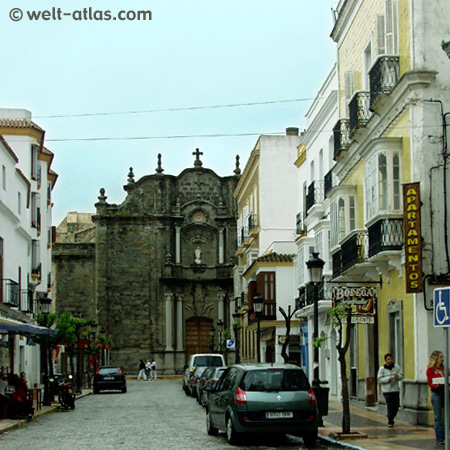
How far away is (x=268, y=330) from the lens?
4553 centimetres

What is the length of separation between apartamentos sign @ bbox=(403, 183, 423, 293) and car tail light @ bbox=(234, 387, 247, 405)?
4.72m

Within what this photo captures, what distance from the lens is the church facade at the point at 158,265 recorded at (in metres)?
70.6

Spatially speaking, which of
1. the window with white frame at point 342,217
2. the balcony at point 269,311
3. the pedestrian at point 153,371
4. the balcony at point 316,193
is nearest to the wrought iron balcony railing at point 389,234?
the window with white frame at point 342,217

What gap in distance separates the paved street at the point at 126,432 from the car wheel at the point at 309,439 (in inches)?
6.3

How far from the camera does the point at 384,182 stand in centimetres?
2147

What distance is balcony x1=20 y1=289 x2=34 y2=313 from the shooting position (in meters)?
40.5

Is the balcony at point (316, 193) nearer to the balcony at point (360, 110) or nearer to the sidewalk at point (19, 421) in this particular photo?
the balcony at point (360, 110)

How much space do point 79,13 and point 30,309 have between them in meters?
24.6

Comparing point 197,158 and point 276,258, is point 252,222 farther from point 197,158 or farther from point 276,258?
point 197,158

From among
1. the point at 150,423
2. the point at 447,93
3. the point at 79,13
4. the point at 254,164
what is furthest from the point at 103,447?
the point at 254,164

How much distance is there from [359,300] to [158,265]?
164 ft

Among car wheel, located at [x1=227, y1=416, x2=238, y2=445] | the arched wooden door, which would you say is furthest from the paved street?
the arched wooden door

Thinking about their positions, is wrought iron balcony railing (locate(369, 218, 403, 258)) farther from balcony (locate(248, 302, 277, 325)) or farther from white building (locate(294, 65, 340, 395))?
balcony (locate(248, 302, 277, 325))

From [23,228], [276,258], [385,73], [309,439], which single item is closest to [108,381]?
[23,228]
